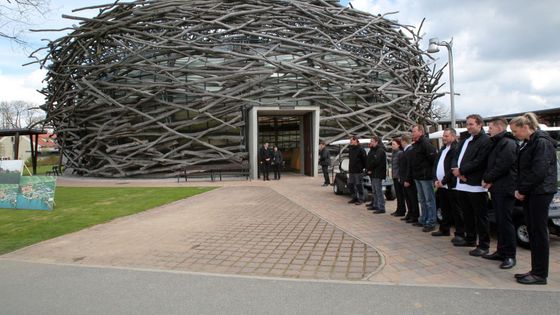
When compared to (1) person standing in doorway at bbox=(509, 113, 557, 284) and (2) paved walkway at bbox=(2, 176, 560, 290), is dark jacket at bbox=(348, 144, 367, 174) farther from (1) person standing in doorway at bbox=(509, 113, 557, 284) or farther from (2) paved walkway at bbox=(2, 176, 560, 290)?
(1) person standing in doorway at bbox=(509, 113, 557, 284)

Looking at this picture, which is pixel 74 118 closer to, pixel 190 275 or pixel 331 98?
pixel 331 98

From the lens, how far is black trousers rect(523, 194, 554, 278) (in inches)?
155

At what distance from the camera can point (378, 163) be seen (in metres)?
8.81

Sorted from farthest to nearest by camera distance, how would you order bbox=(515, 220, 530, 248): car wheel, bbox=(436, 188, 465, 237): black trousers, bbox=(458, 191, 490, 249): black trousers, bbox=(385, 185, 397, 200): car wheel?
bbox=(385, 185, 397, 200): car wheel
bbox=(436, 188, 465, 237): black trousers
bbox=(515, 220, 530, 248): car wheel
bbox=(458, 191, 490, 249): black trousers

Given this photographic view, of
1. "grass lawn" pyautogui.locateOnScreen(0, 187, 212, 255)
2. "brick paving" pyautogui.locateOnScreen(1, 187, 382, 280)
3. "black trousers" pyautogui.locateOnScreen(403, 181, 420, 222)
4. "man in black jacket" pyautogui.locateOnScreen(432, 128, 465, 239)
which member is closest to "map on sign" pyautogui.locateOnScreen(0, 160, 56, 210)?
"grass lawn" pyautogui.locateOnScreen(0, 187, 212, 255)

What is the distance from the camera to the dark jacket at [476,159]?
197 inches

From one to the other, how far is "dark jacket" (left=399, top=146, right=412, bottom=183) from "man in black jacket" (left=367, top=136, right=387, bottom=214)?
41.2 inches

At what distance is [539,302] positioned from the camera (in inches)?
137

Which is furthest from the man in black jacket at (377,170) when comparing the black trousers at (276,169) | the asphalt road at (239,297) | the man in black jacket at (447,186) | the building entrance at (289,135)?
the building entrance at (289,135)

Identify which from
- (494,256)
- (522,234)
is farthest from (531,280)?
(522,234)

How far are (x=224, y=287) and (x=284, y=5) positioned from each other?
741 inches

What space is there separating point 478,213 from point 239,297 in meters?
3.53

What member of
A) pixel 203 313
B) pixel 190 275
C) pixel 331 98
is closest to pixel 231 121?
pixel 331 98

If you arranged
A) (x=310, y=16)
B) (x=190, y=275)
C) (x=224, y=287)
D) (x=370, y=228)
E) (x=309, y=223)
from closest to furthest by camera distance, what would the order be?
(x=224, y=287) < (x=190, y=275) < (x=370, y=228) < (x=309, y=223) < (x=310, y=16)
